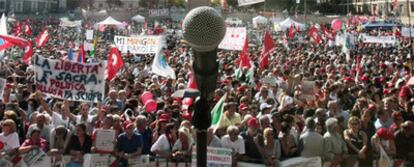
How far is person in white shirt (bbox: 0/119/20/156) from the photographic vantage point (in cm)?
852

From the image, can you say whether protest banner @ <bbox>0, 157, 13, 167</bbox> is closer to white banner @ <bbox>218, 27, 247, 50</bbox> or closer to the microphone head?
the microphone head

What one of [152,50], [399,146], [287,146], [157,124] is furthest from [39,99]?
[152,50]

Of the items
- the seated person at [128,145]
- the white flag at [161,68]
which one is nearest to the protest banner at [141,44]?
the white flag at [161,68]

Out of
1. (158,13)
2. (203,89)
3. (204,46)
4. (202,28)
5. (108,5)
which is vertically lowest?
(158,13)

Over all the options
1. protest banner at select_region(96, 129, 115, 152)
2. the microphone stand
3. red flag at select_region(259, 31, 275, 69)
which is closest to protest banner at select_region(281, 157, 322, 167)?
protest banner at select_region(96, 129, 115, 152)

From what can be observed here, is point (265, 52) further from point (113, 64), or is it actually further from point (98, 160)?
point (98, 160)

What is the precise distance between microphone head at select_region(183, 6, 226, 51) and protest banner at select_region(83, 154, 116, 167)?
4.92m

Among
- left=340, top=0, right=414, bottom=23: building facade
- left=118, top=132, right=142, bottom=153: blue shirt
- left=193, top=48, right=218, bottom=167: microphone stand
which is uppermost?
left=193, top=48, right=218, bottom=167: microphone stand

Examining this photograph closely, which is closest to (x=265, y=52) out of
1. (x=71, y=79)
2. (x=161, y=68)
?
(x=161, y=68)

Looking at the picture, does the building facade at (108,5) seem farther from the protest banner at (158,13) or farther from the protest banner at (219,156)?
the protest banner at (219,156)

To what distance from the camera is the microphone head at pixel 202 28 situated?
409 centimetres

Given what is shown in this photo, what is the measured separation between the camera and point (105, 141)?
29.0 feet

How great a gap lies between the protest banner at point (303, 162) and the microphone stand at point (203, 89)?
4.66 meters

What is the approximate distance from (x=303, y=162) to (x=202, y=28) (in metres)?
5.23
